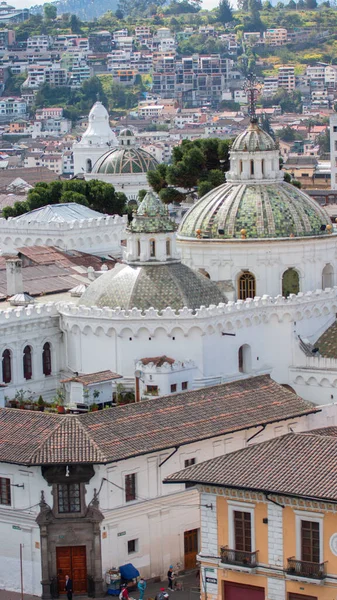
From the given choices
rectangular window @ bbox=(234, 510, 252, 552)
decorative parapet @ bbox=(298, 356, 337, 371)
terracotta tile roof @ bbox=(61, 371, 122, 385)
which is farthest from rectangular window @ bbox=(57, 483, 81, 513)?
decorative parapet @ bbox=(298, 356, 337, 371)

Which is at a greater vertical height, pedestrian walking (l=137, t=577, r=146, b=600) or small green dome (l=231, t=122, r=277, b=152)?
small green dome (l=231, t=122, r=277, b=152)

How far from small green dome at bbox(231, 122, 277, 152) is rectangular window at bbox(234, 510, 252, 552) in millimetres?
26777

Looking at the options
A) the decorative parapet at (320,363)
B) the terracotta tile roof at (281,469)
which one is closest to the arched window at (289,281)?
the decorative parapet at (320,363)

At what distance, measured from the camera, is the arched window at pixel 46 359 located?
67312mm

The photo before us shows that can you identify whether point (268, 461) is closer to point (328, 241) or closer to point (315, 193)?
point (328, 241)

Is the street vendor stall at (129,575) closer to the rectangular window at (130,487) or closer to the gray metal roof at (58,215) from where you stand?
the rectangular window at (130,487)

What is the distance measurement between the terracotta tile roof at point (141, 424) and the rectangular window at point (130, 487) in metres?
0.95

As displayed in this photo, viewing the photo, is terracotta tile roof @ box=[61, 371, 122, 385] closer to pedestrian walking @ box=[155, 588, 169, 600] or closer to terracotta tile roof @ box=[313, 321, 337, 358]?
terracotta tile roof @ box=[313, 321, 337, 358]

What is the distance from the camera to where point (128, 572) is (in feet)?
176

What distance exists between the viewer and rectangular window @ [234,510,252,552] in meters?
48.4

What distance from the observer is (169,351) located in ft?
213

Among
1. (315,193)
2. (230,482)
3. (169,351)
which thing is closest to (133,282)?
(169,351)

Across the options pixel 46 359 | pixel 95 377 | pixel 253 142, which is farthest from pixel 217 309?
pixel 253 142

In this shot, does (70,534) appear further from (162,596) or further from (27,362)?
(27,362)
